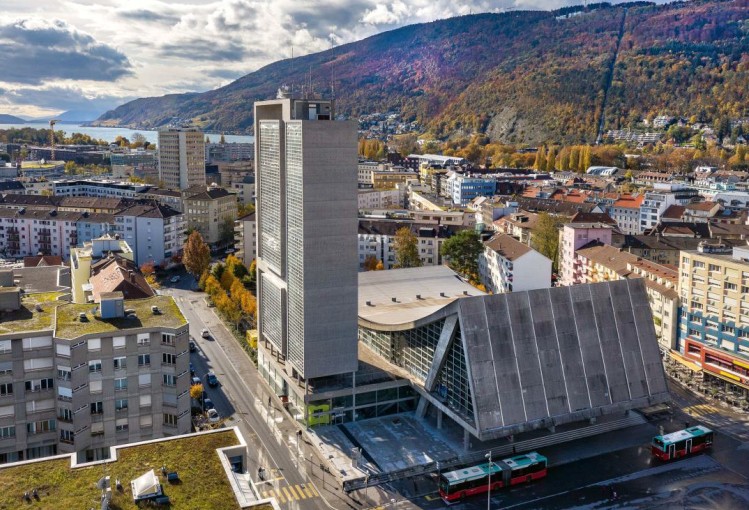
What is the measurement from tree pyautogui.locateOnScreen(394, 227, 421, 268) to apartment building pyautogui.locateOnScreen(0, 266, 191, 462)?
55.5 meters

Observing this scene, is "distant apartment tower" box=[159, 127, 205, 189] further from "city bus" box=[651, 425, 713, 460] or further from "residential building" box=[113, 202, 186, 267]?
"city bus" box=[651, 425, 713, 460]

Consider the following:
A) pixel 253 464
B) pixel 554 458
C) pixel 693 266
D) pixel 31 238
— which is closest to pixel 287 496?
pixel 253 464

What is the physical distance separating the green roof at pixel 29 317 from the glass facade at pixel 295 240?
1629cm

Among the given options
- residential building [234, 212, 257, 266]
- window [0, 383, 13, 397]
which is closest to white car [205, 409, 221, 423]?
window [0, 383, 13, 397]

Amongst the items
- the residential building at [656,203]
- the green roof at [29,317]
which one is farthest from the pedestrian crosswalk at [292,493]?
the residential building at [656,203]

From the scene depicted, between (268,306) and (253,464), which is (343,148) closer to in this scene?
(268,306)

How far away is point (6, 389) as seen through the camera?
41.1 m

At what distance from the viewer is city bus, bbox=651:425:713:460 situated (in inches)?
1902

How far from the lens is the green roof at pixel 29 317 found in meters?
42.7

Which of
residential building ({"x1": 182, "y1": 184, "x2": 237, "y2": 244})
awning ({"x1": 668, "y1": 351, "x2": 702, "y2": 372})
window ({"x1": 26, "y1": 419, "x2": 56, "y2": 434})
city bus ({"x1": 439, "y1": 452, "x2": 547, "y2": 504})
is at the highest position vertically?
residential building ({"x1": 182, "y1": 184, "x2": 237, "y2": 244})

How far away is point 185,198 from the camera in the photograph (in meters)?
126

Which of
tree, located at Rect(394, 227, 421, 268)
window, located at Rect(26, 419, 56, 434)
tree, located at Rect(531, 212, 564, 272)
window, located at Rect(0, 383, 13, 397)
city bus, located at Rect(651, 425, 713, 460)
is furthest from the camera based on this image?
tree, located at Rect(531, 212, 564, 272)

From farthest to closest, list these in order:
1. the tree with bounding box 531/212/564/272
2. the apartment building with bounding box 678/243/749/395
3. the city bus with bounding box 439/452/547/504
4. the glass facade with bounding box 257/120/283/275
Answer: the tree with bounding box 531/212/564/272
the apartment building with bounding box 678/243/749/395
the glass facade with bounding box 257/120/283/275
the city bus with bounding box 439/452/547/504

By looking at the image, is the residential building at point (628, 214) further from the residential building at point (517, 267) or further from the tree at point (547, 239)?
the residential building at point (517, 267)
